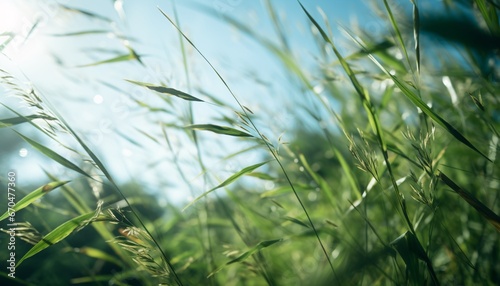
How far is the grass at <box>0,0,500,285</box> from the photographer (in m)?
0.64

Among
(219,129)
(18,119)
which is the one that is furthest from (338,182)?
(18,119)

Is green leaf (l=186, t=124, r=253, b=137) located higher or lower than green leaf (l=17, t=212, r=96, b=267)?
higher

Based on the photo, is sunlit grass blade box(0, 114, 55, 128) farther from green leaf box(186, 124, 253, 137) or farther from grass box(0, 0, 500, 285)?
green leaf box(186, 124, 253, 137)

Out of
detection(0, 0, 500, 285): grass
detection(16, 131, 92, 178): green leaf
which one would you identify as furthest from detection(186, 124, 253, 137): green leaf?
detection(16, 131, 92, 178): green leaf

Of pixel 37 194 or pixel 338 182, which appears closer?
pixel 37 194

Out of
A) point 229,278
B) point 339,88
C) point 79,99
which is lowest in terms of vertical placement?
point 229,278

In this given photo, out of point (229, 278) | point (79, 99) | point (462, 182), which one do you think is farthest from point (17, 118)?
point (462, 182)

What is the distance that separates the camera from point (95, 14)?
3.29ft

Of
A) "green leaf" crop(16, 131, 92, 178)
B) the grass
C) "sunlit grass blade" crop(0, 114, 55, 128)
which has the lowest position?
the grass

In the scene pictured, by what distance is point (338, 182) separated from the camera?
5.73 ft

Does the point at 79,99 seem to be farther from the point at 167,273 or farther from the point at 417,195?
the point at 417,195

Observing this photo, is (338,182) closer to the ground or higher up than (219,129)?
closer to the ground

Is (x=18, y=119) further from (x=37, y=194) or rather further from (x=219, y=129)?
(x=219, y=129)

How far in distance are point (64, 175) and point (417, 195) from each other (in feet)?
3.64
